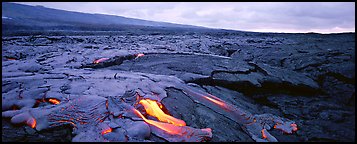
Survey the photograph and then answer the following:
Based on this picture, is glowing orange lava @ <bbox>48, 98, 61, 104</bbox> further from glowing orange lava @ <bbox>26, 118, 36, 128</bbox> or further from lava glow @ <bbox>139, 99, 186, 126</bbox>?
lava glow @ <bbox>139, 99, 186, 126</bbox>

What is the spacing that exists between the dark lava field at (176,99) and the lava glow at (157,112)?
0.01 meters

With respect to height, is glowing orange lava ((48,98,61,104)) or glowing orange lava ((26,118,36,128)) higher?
glowing orange lava ((48,98,61,104))

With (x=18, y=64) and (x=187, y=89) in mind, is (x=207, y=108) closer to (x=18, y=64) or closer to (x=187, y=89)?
(x=187, y=89)

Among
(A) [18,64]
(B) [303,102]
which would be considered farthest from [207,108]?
(A) [18,64]

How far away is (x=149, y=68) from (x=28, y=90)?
2.00m

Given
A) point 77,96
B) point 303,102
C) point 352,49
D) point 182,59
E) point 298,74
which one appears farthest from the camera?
point 352,49

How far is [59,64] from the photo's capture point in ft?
13.6

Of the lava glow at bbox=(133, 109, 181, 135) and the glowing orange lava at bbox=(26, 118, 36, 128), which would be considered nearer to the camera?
the glowing orange lava at bbox=(26, 118, 36, 128)

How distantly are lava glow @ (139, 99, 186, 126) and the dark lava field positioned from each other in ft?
0.04

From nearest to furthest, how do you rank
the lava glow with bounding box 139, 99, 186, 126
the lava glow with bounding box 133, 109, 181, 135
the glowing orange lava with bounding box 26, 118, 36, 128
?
1. the glowing orange lava with bounding box 26, 118, 36, 128
2. the lava glow with bounding box 133, 109, 181, 135
3. the lava glow with bounding box 139, 99, 186, 126

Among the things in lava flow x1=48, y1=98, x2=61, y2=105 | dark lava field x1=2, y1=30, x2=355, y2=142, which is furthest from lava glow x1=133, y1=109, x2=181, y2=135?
lava flow x1=48, y1=98, x2=61, y2=105

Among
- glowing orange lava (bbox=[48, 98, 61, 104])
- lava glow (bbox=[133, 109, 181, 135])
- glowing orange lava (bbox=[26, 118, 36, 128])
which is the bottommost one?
lava glow (bbox=[133, 109, 181, 135])

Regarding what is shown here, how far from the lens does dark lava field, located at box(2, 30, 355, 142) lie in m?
2.14

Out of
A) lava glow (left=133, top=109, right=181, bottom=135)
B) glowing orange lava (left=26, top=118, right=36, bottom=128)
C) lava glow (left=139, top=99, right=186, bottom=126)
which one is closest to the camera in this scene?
glowing orange lava (left=26, top=118, right=36, bottom=128)
